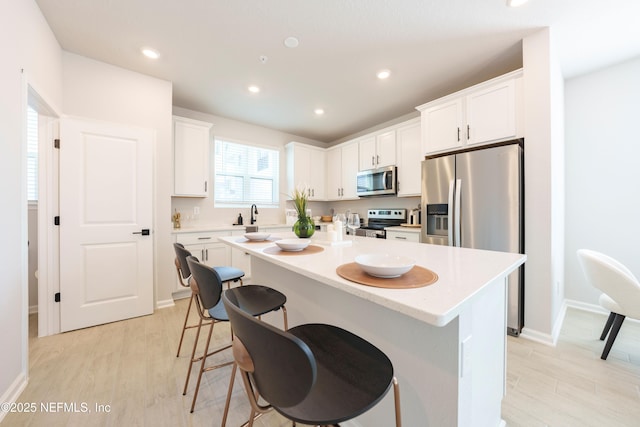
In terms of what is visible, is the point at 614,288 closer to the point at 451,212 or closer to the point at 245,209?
the point at 451,212

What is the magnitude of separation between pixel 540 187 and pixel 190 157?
4.09 metres

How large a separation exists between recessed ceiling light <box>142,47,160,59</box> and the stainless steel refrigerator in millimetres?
3151

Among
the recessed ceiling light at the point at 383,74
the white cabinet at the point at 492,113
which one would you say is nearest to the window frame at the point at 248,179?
the recessed ceiling light at the point at 383,74

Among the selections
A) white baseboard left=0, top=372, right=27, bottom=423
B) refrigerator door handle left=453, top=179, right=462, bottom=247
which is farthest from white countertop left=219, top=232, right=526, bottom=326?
white baseboard left=0, top=372, right=27, bottom=423

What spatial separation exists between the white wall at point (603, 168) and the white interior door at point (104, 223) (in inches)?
198

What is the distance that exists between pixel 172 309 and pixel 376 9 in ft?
12.2

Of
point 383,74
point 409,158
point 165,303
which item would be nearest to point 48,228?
point 165,303

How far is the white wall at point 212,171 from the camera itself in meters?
3.73

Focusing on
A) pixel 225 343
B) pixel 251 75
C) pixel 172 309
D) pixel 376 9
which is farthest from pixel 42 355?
pixel 376 9

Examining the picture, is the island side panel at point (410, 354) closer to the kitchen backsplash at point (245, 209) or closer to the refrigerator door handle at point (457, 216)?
the refrigerator door handle at point (457, 216)

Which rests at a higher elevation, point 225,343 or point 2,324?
point 2,324

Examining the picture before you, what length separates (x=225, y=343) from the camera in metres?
2.15

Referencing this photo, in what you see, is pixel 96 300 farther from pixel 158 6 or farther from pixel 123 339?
pixel 158 6

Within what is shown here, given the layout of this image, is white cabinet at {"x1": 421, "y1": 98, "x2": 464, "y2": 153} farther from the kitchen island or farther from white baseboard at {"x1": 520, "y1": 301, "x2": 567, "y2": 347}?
white baseboard at {"x1": 520, "y1": 301, "x2": 567, "y2": 347}
